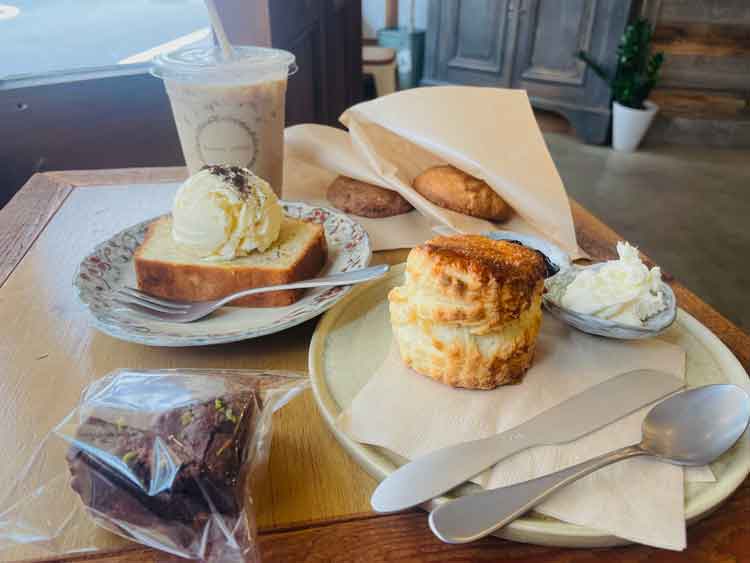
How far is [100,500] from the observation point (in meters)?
0.50

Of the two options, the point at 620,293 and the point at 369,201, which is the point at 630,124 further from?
the point at 620,293

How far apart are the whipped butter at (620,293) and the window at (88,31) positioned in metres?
1.78

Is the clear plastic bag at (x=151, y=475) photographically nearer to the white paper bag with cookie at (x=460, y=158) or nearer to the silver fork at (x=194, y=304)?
the silver fork at (x=194, y=304)

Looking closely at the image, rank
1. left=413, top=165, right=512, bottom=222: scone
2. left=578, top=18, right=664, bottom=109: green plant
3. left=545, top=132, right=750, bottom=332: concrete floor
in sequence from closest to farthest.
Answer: left=413, top=165, right=512, bottom=222: scone → left=545, top=132, right=750, bottom=332: concrete floor → left=578, top=18, right=664, bottom=109: green plant

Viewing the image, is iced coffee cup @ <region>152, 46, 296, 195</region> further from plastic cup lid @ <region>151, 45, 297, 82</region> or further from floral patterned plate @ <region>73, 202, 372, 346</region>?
floral patterned plate @ <region>73, 202, 372, 346</region>

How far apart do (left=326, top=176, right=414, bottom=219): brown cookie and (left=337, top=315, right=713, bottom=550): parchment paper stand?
56 centimetres

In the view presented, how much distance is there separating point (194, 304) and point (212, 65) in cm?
52

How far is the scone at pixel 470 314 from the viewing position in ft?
2.11

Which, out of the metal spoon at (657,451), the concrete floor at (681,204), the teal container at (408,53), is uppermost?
the metal spoon at (657,451)

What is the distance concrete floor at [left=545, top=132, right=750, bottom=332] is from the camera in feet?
9.30

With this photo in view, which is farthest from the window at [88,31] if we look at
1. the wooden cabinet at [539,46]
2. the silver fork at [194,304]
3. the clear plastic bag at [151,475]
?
the wooden cabinet at [539,46]

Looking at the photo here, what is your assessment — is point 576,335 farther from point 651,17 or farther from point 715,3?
point 715,3

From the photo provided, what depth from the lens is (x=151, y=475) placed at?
0.48m

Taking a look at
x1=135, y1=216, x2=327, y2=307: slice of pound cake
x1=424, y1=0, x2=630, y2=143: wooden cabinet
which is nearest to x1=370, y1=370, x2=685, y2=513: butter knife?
x1=135, y1=216, x2=327, y2=307: slice of pound cake
